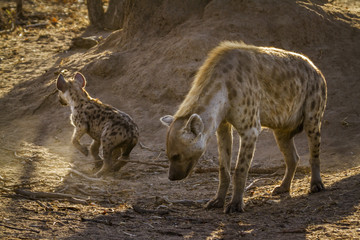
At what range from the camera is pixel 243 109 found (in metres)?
4.18

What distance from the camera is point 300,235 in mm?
3549

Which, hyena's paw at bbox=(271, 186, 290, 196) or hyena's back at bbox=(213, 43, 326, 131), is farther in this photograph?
hyena's paw at bbox=(271, 186, 290, 196)

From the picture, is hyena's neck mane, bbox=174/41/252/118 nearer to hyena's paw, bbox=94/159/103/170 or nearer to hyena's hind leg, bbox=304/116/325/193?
hyena's hind leg, bbox=304/116/325/193

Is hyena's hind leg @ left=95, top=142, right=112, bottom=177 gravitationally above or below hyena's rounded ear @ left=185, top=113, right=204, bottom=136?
below

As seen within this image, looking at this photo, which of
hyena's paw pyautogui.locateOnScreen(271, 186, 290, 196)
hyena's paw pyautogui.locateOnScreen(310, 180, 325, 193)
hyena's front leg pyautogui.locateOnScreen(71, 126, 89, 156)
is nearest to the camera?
hyena's paw pyautogui.locateOnScreen(310, 180, 325, 193)

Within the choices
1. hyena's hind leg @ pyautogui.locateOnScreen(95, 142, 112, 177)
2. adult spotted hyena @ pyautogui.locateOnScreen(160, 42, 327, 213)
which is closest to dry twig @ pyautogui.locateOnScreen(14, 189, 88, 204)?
adult spotted hyena @ pyautogui.locateOnScreen(160, 42, 327, 213)

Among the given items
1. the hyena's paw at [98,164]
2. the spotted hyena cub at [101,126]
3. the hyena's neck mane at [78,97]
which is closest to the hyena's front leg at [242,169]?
the spotted hyena cub at [101,126]

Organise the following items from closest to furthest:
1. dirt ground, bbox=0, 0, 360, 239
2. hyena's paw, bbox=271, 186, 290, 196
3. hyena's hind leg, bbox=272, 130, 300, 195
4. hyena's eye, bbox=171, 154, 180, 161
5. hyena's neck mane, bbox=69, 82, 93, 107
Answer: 1. dirt ground, bbox=0, 0, 360, 239
2. hyena's eye, bbox=171, 154, 180, 161
3. hyena's paw, bbox=271, 186, 290, 196
4. hyena's hind leg, bbox=272, 130, 300, 195
5. hyena's neck mane, bbox=69, 82, 93, 107

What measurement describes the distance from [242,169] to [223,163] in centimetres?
27

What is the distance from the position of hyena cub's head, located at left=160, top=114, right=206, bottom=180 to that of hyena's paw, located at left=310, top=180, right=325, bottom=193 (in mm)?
1234

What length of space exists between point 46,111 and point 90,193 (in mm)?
3100

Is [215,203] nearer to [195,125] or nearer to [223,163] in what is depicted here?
[223,163]

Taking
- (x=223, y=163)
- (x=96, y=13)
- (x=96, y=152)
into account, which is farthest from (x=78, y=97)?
(x=96, y=13)

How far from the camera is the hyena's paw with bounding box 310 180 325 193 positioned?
15.2 ft
